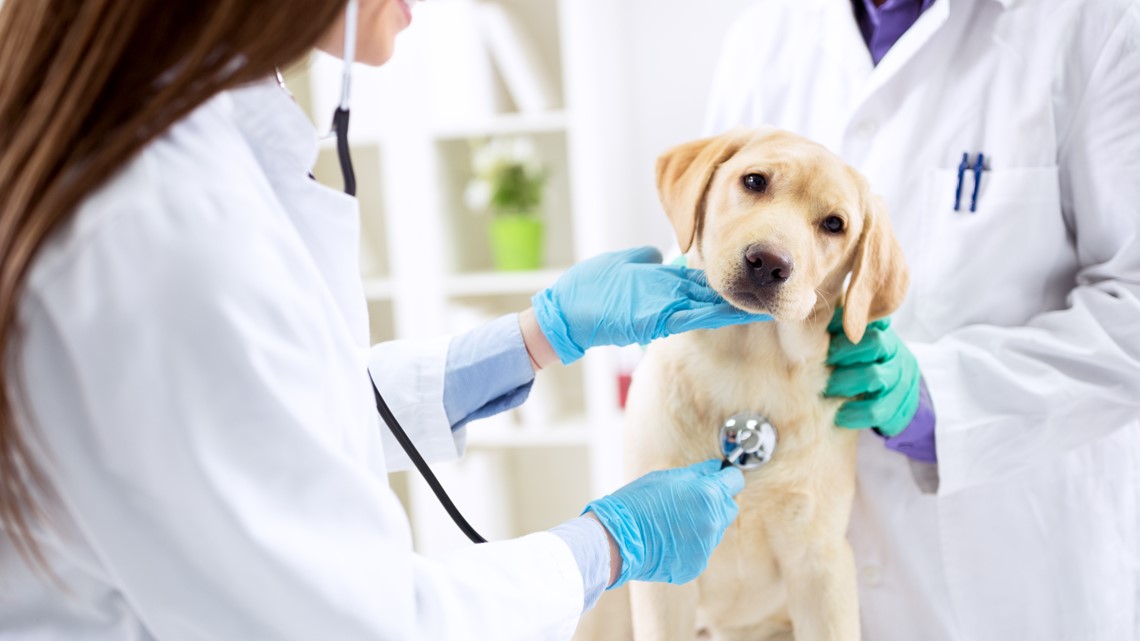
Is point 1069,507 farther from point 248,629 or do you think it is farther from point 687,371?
point 248,629

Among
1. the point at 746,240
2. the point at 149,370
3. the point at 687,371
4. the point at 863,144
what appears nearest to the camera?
the point at 149,370

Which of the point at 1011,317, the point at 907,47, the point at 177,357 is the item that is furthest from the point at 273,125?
the point at 1011,317

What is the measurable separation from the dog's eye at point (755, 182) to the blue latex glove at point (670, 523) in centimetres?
31

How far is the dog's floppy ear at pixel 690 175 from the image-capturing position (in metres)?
0.95

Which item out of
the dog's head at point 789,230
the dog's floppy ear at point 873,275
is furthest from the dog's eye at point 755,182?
the dog's floppy ear at point 873,275

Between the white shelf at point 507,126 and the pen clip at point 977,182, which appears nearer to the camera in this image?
the pen clip at point 977,182

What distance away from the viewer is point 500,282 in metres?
2.37

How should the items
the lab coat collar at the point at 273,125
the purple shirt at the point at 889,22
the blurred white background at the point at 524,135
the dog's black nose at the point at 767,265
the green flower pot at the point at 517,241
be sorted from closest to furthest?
the lab coat collar at the point at 273,125 → the dog's black nose at the point at 767,265 → the purple shirt at the point at 889,22 → the blurred white background at the point at 524,135 → the green flower pot at the point at 517,241

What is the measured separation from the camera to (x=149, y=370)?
1.73 feet

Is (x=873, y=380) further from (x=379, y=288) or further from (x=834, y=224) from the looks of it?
(x=379, y=288)

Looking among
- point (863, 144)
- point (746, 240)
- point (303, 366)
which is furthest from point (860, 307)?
point (303, 366)

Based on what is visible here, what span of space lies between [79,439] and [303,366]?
0.47ft

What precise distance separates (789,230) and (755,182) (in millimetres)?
82

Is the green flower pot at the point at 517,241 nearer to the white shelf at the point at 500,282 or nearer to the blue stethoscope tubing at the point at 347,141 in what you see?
the white shelf at the point at 500,282
